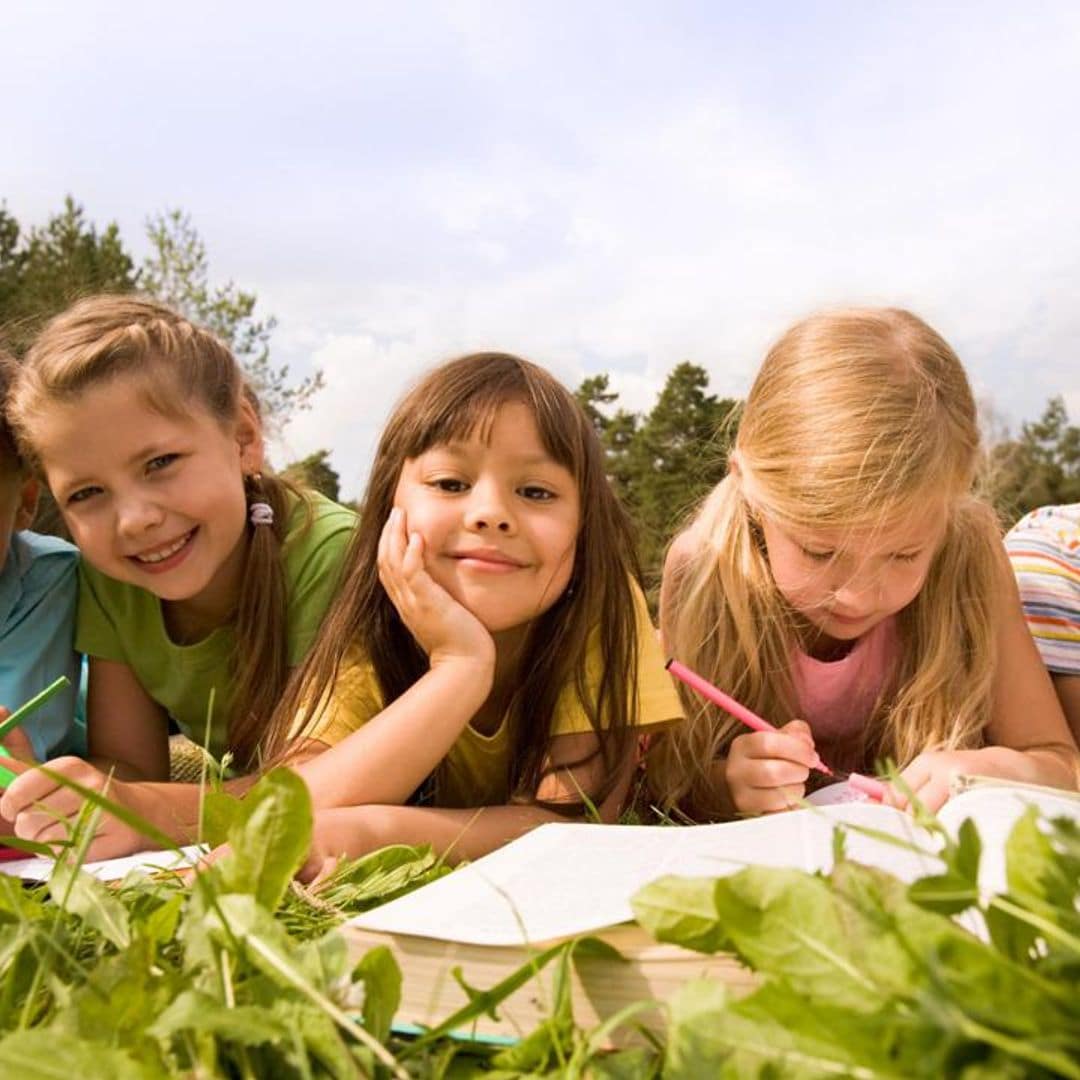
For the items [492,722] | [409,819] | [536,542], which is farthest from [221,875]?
[492,722]

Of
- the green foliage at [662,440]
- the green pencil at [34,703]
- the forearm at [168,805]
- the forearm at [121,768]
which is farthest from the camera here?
the green foliage at [662,440]

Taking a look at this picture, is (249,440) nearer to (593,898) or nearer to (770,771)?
(770,771)

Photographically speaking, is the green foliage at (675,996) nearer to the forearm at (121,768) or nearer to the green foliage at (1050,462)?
the forearm at (121,768)

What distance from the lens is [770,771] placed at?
136cm

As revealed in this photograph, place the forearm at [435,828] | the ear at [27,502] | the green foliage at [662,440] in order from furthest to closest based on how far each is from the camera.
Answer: the green foliage at [662,440] → the ear at [27,502] → the forearm at [435,828]

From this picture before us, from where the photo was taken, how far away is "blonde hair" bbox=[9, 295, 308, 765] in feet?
5.40

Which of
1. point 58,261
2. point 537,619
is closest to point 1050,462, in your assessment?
point 58,261

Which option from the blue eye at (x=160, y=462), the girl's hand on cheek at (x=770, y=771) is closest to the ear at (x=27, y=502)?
the blue eye at (x=160, y=462)

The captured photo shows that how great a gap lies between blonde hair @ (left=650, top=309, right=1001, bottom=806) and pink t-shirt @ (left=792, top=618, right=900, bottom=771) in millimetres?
23

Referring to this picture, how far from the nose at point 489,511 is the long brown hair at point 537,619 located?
0.33 feet

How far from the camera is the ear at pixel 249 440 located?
187cm

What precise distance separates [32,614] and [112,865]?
88cm

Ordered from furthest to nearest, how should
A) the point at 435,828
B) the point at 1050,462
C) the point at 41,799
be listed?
the point at 1050,462 → the point at 435,828 → the point at 41,799

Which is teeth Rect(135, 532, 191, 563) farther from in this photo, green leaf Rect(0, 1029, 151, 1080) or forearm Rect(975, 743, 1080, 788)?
green leaf Rect(0, 1029, 151, 1080)
